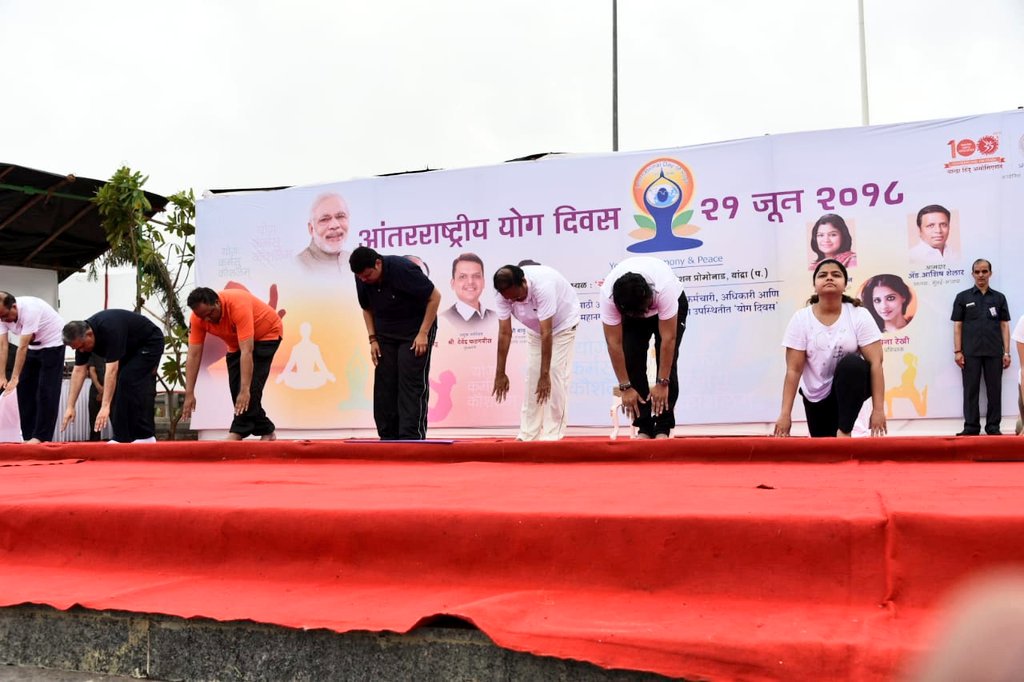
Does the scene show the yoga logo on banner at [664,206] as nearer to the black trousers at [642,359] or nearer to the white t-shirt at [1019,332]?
the white t-shirt at [1019,332]

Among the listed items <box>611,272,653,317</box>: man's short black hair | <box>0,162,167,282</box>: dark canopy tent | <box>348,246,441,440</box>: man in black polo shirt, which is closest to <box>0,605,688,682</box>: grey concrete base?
<box>611,272,653,317</box>: man's short black hair

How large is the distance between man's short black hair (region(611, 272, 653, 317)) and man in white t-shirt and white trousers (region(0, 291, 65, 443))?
4714 mm

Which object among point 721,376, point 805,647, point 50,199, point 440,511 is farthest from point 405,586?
point 50,199

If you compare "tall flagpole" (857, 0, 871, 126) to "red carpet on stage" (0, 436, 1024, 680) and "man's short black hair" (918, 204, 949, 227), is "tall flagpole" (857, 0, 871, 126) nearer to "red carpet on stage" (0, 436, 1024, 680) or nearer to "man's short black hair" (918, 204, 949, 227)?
"man's short black hair" (918, 204, 949, 227)

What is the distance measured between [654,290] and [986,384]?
3.60 metres

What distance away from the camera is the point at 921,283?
7156 millimetres

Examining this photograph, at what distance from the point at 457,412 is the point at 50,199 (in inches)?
232

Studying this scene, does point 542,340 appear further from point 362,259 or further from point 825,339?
point 825,339

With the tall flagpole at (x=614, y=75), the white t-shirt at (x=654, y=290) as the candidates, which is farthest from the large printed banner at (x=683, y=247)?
the tall flagpole at (x=614, y=75)

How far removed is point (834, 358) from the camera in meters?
4.50

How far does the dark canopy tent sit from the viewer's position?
33.0ft

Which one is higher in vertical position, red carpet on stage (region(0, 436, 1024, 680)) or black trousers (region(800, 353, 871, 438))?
black trousers (region(800, 353, 871, 438))

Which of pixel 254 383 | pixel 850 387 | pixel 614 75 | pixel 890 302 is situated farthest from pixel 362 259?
pixel 614 75

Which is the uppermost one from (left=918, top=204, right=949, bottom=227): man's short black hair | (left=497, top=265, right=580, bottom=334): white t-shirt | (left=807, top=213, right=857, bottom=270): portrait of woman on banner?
(left=918, top=204, right=949, bottom=227): man's short black hair
